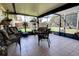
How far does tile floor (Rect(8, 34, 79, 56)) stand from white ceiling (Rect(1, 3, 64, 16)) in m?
0.57

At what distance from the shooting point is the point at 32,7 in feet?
9.53

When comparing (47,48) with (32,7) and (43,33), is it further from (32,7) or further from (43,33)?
(32,7)

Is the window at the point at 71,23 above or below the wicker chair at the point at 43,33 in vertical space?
above

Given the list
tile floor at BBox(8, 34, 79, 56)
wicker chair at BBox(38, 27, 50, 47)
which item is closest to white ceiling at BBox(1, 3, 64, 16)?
wicker chair at BBox(38, 27, 50, 47)

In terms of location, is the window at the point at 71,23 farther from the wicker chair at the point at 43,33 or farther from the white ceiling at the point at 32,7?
the wicker chair at the point at 43,33

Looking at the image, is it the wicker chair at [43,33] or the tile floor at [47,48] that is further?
the wicker chair at [43,33]

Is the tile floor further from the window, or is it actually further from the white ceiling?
the white ceiling

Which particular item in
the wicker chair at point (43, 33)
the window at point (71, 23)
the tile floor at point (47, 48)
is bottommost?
the tile floor at point (47, 48)

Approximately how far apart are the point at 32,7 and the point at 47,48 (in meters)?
0.98

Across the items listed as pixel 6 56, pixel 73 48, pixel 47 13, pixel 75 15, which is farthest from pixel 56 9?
pixel 6 56

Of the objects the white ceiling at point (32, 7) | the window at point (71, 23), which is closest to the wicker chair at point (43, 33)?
the white ceiling at point (32, 7)

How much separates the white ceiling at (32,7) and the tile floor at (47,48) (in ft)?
1.88

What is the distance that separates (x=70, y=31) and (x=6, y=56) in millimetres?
1550

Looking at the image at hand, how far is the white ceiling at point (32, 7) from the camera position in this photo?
2.87m
